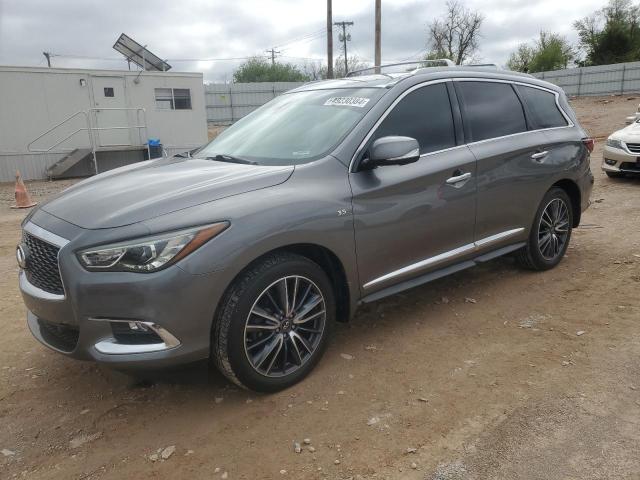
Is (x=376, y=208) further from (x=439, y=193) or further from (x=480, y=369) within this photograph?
(x=480, y=369)

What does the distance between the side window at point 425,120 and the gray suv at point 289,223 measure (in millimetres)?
14

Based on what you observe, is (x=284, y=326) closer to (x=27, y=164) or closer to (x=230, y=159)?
(x=230, y=159)

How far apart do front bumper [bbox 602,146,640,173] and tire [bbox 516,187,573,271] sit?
18.6 ft

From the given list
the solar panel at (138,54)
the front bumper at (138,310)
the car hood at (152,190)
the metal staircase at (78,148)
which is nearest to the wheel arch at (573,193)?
the car hood at (152,190)

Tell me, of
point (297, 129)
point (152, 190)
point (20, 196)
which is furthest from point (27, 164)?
point (152, 190)

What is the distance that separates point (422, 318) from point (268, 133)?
5.98 ft

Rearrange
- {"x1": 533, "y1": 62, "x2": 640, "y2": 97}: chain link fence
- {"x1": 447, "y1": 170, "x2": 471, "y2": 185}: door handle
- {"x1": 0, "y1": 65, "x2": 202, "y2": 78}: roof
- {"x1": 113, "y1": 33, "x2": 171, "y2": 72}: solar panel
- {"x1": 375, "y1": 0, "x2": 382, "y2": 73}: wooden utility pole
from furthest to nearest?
{"x1": 533, "y1": 62, "x2": 640, "y2": 97}: chain link fence < {"x1": 375, "y1": 0, "x2": 382, "y2": 73}: wooden utility pole < {"x1": 113, "y1": 33, "x2": 171, "y2": 72}: solar panel < {"x1": 0, "y1": 65, "x2": 202, "y2": 78}: roof < {"x1": 447, "y1": 170, "x2": 471, "y2": 185}: door handle

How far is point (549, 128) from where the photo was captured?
4887 mm

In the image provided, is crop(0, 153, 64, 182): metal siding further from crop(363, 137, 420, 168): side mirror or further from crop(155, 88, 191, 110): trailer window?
crop(363, 137, 420, 168): side mirror

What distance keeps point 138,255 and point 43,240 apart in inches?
25.2

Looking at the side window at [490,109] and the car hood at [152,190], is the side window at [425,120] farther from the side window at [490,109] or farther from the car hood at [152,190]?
the car hood at [152,190]

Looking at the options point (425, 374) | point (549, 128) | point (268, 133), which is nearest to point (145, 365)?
point (425, 374)

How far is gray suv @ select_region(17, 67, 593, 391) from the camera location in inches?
104

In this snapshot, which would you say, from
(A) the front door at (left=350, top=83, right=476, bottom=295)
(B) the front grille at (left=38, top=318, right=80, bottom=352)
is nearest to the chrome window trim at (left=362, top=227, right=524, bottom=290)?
(A) the front door at (left=350, top=83, right=476, bottom=295)
